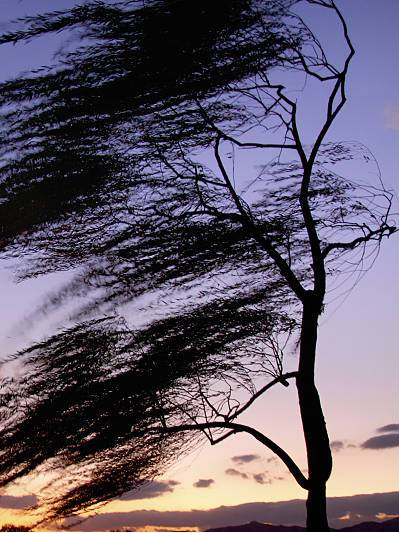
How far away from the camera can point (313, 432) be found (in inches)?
139

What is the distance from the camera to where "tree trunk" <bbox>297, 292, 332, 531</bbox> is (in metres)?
3.47

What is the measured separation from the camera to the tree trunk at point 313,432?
3.47 meters

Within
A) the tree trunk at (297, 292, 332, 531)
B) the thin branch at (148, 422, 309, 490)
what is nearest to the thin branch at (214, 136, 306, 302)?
the tree trunk at (297, 292, 332, 531)

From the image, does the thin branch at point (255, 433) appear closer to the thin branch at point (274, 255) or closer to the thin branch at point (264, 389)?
the thin branch at point (264, 389)

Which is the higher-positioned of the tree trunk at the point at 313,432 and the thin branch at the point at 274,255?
the thin branch at the point at 274,255

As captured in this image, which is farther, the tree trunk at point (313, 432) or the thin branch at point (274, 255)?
the thin branch at point (274, 255)

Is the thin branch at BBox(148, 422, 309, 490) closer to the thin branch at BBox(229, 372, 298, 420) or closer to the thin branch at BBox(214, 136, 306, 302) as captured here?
the thin branch at BBox(229, 372, 298, 420)

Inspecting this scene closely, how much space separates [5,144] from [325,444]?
2110 millimetres

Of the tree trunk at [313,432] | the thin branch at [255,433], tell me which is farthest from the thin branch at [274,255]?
the thin branch at [255,433]

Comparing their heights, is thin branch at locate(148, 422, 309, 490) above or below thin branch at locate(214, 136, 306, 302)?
below

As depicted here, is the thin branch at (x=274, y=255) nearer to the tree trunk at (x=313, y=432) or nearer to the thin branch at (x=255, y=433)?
the tree trunk at (x=313, y=432)

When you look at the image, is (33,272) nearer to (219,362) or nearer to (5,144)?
(5,144)

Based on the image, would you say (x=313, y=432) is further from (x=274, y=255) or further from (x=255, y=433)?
(x=274, y=255)

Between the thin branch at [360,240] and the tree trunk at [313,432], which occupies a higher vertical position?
the thin branch at [360,240]
